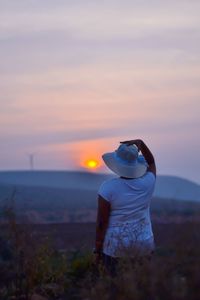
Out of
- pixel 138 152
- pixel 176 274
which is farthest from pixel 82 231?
pixel 176 274

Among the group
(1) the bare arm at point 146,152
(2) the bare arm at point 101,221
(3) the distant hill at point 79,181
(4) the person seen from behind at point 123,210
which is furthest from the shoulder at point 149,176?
(3) the distant hill at point 79,181

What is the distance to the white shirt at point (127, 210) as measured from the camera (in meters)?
11.7

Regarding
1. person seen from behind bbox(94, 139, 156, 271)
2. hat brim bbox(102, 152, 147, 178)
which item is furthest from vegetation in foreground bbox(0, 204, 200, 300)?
hat brim bbox(102, 152, 147, 178)

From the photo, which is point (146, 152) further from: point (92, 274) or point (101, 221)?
point (92, 274)

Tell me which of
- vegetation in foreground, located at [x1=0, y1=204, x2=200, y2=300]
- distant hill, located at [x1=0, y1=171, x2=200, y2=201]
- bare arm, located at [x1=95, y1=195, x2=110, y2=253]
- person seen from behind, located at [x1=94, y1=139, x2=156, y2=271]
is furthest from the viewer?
distant hill, located at [x1=0, y1=171, x2=200, y2=201]

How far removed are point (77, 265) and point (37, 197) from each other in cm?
9733

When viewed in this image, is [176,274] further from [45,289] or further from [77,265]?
[77,265]

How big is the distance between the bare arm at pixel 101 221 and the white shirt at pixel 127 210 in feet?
0.14

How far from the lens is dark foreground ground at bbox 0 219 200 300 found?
890cm

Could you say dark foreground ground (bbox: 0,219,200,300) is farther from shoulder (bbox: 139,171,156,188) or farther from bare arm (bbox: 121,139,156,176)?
bare arm (bbox: 121,139,156,176)

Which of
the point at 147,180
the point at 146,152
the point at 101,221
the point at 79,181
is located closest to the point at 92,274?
the point at 101,221

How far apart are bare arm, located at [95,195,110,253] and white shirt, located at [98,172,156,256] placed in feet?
0.14

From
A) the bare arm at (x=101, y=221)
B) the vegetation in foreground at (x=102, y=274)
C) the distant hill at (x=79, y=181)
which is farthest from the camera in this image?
the distant hill at (x=79, y=181)

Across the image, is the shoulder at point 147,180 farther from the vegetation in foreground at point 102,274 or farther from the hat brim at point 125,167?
the vegetation in foreground at point 102,274
